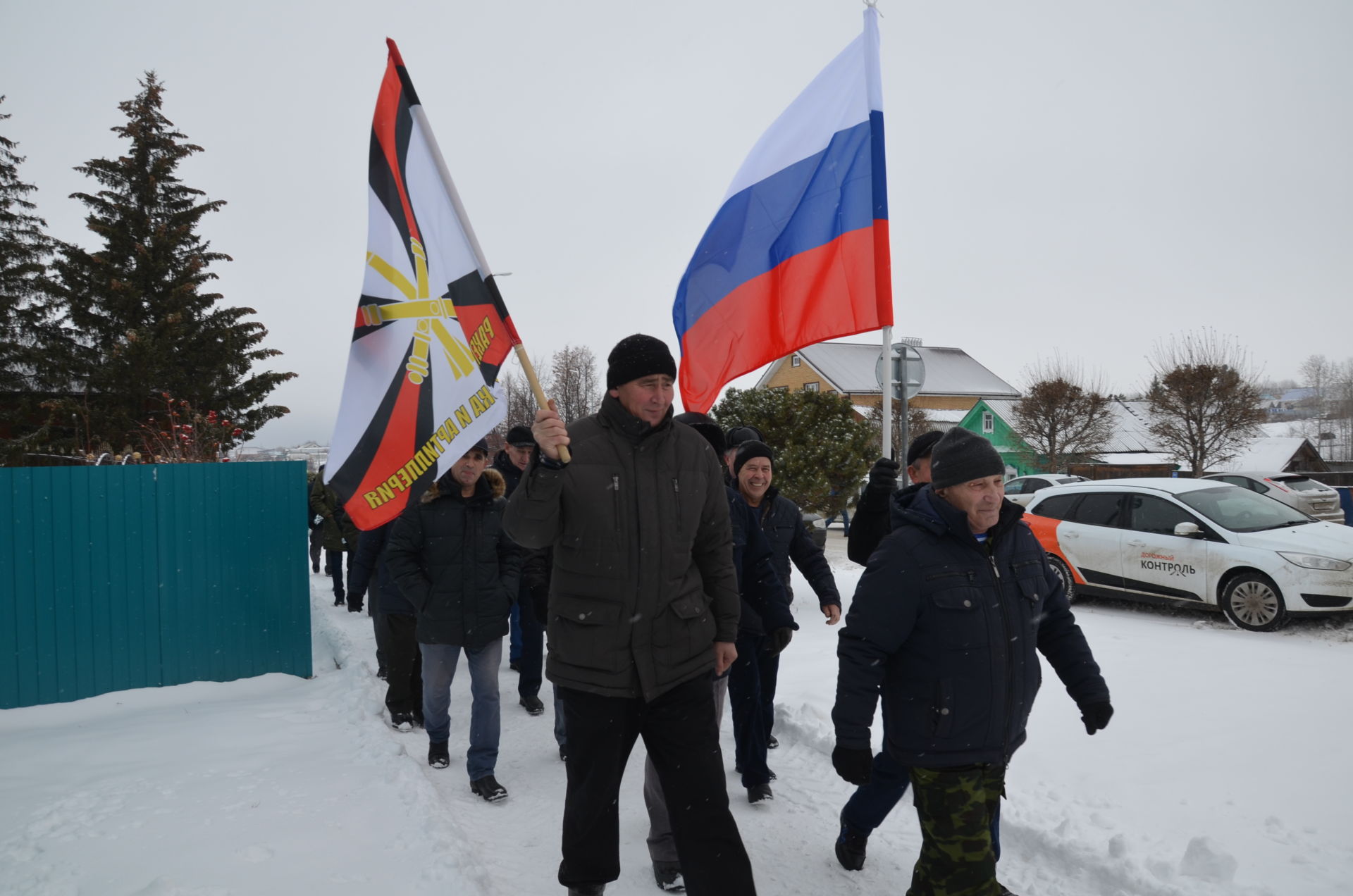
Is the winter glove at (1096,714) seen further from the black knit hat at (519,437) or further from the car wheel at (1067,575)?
the car wheel at (1067,575)

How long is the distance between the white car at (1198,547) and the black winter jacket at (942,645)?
266 inches

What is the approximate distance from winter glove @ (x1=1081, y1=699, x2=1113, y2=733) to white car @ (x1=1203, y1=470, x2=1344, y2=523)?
16.6 metres

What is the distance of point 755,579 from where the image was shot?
4.22 meters

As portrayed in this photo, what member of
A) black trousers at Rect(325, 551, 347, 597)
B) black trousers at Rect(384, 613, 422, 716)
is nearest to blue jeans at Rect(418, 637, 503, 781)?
black trousers at Rect(384, 613, 422, 716)

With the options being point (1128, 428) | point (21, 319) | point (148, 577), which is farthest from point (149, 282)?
point (1128, 428)

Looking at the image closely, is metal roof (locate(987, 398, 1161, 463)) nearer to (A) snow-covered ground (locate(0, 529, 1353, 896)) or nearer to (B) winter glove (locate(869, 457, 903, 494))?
(A) snow-covered ground (locate(0, 529, 1353, 896))

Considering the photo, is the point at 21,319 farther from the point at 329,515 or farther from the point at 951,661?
the point at 951,661

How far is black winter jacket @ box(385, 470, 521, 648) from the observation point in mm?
4727

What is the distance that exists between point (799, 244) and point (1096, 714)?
3.63 meters

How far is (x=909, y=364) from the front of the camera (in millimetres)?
7324

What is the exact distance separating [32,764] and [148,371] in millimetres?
17933

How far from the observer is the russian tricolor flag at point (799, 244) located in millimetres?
5312

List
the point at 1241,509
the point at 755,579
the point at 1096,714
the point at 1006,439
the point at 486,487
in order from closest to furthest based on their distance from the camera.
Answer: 1. the point at 1096,714
2. the point at 755,579
3. the point at 486,487
4. the point at 1241,509
5. the point at 1006,439

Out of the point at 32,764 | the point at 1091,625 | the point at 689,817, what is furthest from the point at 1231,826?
the point at 32,764
